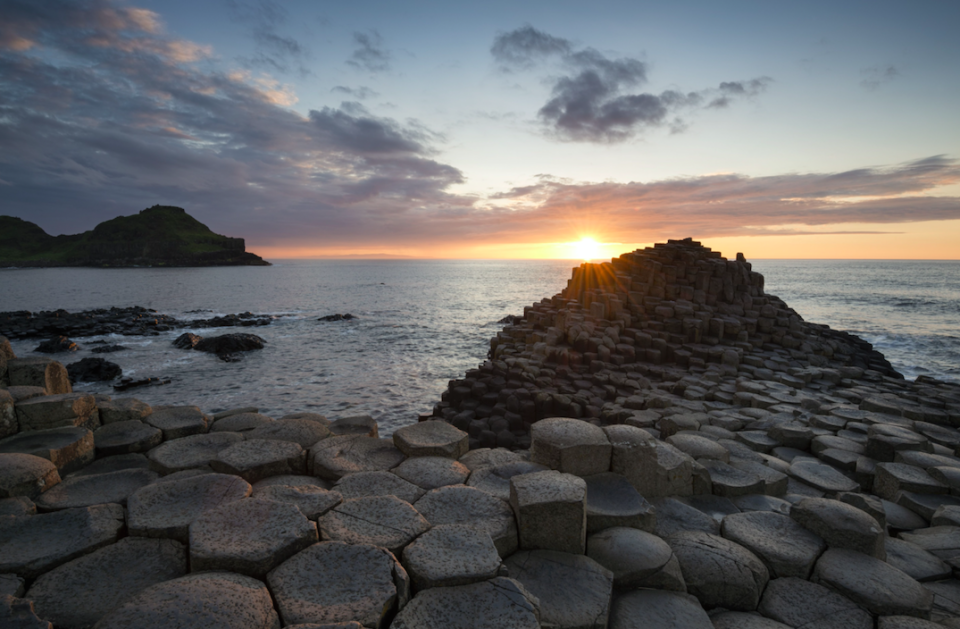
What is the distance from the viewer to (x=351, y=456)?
221 inches

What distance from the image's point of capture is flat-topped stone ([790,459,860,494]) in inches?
250

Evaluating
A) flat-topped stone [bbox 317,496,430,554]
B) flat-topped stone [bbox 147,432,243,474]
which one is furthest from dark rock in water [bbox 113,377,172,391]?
flat-topped stone [bbox 317,496,430,554]

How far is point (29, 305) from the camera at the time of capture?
48438mm

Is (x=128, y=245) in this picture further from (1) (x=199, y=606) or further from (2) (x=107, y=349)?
(1) (x=199, y=606)

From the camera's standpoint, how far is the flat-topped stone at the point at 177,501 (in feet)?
12.0

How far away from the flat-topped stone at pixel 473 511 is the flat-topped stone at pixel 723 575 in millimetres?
1628

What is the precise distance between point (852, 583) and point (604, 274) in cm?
1804

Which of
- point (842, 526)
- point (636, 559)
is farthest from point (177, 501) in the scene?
point (842, 526)

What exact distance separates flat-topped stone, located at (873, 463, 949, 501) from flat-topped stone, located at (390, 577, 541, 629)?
644cm

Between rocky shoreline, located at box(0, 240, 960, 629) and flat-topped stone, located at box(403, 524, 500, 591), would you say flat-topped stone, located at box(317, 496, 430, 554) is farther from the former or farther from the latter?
flat-topped stone, located at box(403, 524, 500, 591)

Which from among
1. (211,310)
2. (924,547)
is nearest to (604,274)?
(924,547)

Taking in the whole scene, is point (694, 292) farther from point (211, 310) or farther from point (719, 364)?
point (211, 310)

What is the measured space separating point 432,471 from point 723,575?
3097 millimetres

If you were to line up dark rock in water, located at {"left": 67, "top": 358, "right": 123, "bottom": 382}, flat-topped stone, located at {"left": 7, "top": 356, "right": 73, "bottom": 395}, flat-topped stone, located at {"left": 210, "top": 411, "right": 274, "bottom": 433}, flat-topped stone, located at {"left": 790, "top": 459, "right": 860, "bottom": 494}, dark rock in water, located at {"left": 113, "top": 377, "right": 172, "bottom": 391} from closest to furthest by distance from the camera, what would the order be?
flat-topped stone, located at {"left": 790, "top": 459, "right": 860, "bottom": 494}, flat-topped stone, located at {"left": 210, "top": 411, "right": 274, "bottom": 433}, flat-topped stone, located at {"left": 7, "top": 356, "right": 73, "bottom": 395}, dark rock in water, located at {"left": 113, "top": 377, "right": 172, "bottom": 391}, dark rock in water, located at {"left": 67, "top": 358, "right": 123, "bottom": 382}
